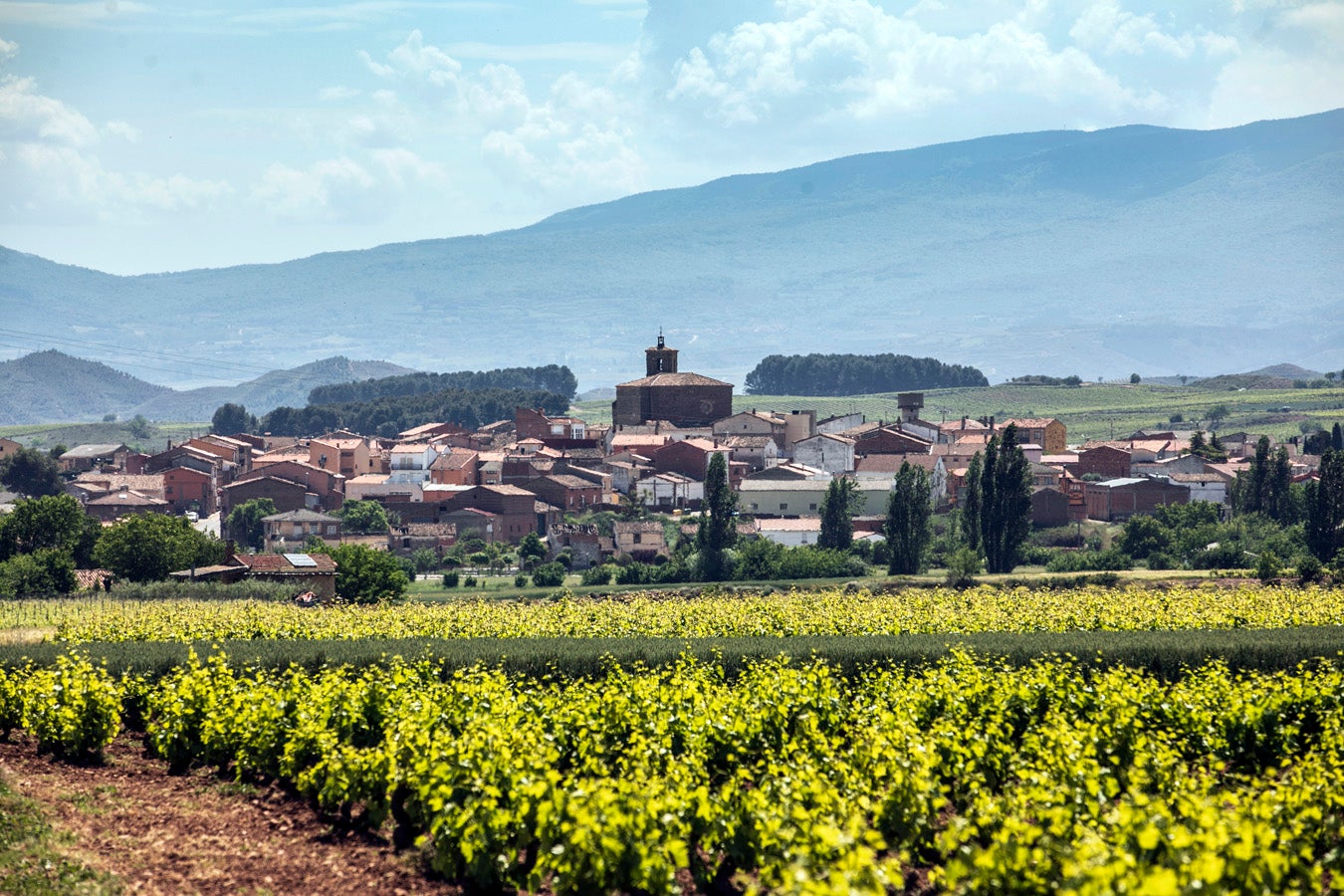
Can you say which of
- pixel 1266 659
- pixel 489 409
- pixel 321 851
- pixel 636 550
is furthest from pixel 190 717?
pixel 489 409

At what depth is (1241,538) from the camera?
77562 millimetres

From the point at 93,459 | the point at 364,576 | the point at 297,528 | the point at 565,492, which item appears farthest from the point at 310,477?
the point at 364,576

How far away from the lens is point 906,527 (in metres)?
71.8

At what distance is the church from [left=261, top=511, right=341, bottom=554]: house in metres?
50.0

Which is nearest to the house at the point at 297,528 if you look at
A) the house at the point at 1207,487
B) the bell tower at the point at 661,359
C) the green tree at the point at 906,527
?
the green tree at the point at 906,527

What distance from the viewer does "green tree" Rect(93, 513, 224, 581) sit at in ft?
196

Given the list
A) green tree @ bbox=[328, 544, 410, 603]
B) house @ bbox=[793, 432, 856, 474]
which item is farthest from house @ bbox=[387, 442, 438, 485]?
green tree @ bbox=[328, 544, 410, 603]

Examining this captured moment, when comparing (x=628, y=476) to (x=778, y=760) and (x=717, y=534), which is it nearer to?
(x=717, y=534)

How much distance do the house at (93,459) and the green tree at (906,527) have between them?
274 ft

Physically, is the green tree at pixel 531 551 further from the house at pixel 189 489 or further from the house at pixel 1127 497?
the house at pixel 189 489

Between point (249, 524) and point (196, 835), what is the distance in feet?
258

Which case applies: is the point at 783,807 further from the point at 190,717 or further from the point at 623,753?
the point at 190,717

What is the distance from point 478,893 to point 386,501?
291 feet

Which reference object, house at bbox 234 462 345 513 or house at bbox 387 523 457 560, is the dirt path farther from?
house at bbox 234 462 345 513
